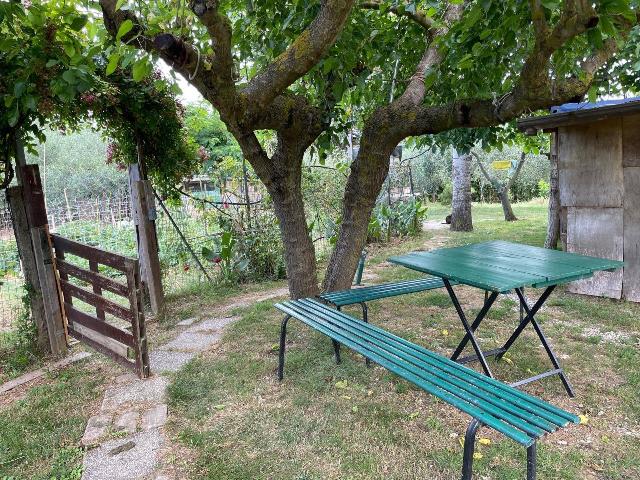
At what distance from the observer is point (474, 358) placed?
10.8ft

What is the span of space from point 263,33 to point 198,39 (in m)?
1.21

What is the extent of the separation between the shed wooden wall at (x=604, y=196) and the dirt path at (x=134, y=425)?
14.3 ft

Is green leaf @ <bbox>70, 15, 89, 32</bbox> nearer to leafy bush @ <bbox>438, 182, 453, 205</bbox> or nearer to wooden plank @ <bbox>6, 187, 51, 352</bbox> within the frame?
wooden plank @ <bbox>6, 187, 51, 352</bbox>

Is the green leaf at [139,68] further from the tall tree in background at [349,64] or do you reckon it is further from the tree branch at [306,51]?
the tree branch at [306,51]

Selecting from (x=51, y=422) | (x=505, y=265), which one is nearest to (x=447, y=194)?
(x=505, y=265)

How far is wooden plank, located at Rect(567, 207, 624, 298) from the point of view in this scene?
5.08m

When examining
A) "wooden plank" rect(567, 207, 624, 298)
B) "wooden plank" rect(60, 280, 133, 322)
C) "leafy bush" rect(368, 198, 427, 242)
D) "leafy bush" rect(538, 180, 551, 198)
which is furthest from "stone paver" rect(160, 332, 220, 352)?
"leafy bush" rect(538, 180, 551, 198)

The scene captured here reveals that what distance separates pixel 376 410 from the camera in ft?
9.20

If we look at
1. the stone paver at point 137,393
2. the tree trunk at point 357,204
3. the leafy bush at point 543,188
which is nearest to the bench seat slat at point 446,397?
the stone paver at point 137,393

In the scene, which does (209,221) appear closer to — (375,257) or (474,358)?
(375,257)

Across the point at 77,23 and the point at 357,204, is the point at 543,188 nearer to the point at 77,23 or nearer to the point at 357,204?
the point at 357,204

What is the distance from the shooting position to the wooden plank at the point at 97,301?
3227mm

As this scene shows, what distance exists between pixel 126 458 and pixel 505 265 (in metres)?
A: 2.51

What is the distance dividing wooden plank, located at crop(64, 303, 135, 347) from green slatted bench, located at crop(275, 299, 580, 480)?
53.1 inches
